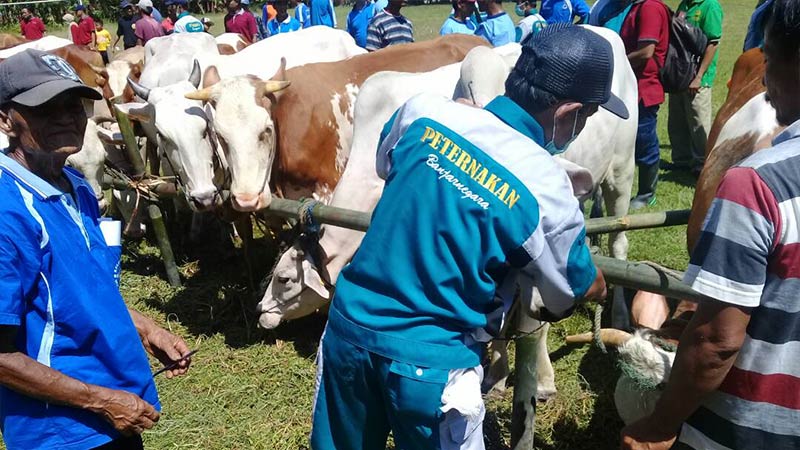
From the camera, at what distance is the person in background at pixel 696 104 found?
6.67 m

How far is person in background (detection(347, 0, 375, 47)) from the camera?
899cm

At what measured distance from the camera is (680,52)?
20.8 feet

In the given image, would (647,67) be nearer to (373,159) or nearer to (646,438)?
(373,159)

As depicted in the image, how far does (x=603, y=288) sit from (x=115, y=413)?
1.49 m

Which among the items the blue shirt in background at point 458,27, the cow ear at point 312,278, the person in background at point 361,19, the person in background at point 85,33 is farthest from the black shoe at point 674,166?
the person in background at point 85,33

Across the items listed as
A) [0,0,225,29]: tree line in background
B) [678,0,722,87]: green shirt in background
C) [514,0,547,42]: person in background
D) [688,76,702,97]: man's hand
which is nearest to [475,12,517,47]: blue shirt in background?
[514,0,547,42]: person in background

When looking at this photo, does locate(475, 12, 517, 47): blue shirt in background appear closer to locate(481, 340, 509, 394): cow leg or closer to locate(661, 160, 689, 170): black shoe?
locate(661, 160, 689, 170): black shoe

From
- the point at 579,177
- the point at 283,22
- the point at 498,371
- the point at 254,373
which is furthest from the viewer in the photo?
the point at 283,22

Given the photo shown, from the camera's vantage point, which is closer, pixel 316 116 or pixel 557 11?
pixel 316 116

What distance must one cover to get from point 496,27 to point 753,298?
637 centimetres

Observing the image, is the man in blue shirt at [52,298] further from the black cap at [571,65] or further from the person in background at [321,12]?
the person in background at [321,12]

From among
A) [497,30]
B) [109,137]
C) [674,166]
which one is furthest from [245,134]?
[674,166]

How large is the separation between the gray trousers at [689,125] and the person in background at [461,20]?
2564mm

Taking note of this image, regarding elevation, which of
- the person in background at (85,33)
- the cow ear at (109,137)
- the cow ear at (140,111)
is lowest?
the person in background at (85,33)
